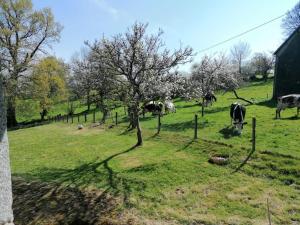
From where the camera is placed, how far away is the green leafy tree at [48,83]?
1476 inches

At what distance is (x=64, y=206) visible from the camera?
10289 mm

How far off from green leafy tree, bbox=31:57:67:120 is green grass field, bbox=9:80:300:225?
19.4m

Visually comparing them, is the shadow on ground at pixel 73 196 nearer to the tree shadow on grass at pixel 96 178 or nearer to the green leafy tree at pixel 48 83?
the tree shadow on grass at pixel 96 178

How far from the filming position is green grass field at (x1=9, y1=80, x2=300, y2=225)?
28.9 feet

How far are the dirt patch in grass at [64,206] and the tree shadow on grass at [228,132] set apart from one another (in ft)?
25.6

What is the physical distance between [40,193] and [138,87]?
22.1 feet

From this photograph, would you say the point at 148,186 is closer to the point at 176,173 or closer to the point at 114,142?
the point at 176,173

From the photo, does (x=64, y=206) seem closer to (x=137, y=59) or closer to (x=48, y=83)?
(x=137, y=59)

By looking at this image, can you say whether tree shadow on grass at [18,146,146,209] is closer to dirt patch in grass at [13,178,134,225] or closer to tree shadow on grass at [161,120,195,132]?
dirt patch in grass at [13,178,134,225]

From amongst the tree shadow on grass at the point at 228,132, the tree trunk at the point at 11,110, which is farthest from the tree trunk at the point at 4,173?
the tree trunk at the point at 11,110

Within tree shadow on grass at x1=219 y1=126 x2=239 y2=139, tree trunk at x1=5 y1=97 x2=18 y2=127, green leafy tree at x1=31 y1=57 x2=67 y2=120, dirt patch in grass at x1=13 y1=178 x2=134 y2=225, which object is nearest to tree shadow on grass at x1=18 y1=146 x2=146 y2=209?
dirt patch in grass at x1=13 y1=178 x2=134 y2=225

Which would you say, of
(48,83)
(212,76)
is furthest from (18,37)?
(212,76)

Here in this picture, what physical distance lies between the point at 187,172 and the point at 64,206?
4647mm

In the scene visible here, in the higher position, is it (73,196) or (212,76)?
(212,76)
